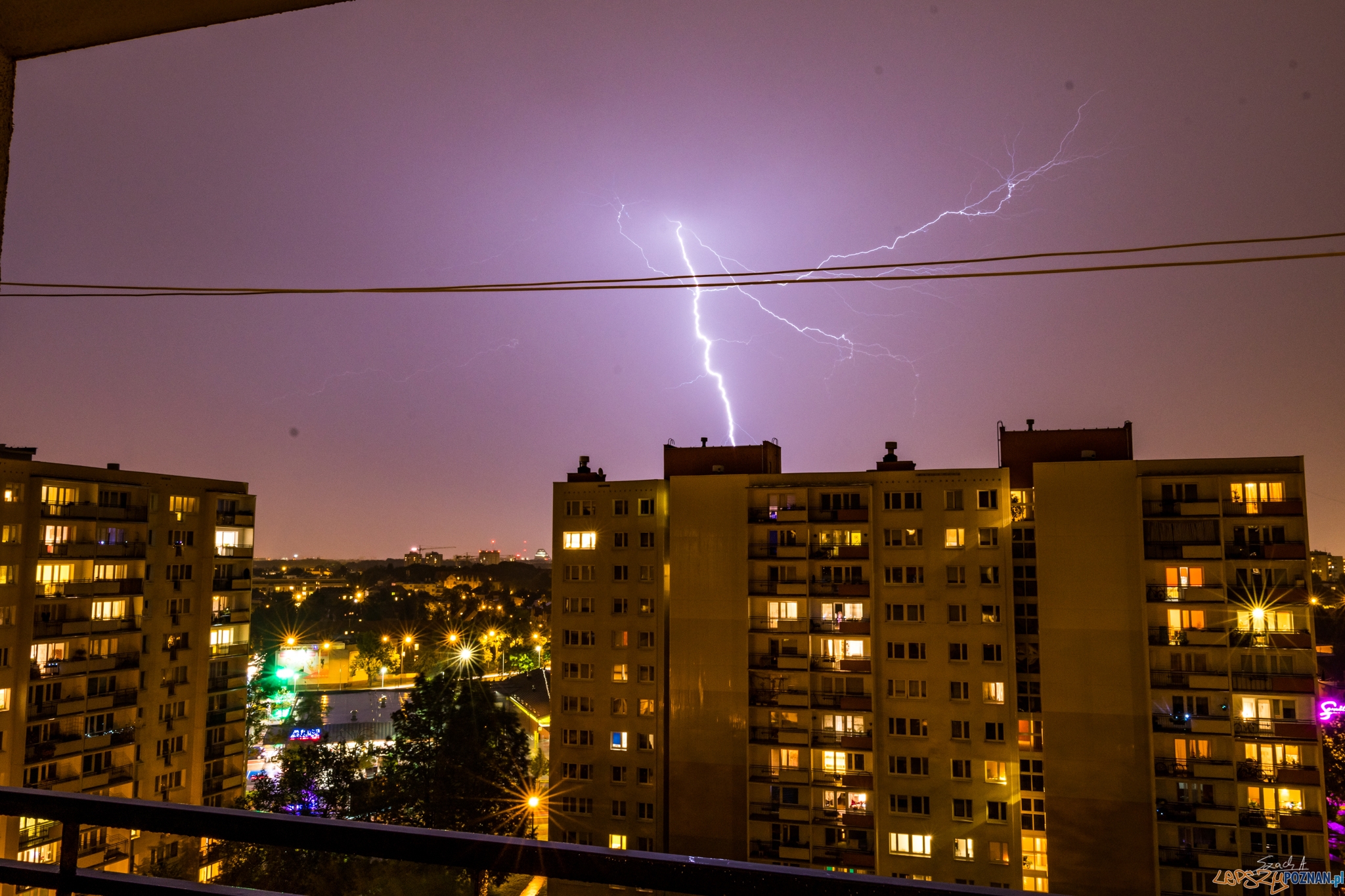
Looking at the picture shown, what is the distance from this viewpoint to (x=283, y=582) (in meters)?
126

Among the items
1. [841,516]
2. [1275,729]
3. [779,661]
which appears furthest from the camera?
[841,516]

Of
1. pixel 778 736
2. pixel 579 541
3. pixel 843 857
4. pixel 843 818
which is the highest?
pixel 579 541

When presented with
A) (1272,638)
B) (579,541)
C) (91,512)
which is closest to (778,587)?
(579,541)

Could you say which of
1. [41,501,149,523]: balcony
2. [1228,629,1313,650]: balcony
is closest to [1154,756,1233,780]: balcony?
Result: [1228,629,1313,650]: balcony

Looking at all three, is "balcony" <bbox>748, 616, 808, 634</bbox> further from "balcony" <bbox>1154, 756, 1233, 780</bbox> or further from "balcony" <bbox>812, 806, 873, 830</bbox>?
"balcony" <bbox>1154, 756, 1233, 780</bbox>

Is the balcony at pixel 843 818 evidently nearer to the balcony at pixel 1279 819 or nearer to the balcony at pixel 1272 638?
the balcony at pixel 1279 819

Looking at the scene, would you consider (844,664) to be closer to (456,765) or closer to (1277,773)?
(1277,773)

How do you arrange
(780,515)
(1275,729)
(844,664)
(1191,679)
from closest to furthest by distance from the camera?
1. (1275,729)
2. (1191,679)
3. (844,664)
4. (780,515)

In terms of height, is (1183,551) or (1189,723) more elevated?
(1183,551)

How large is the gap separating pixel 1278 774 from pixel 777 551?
1491cm

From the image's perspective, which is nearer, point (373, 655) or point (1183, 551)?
point (1183, 551)

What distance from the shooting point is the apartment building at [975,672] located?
21.2m

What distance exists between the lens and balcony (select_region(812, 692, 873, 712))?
915 inches

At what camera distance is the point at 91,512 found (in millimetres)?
23594
